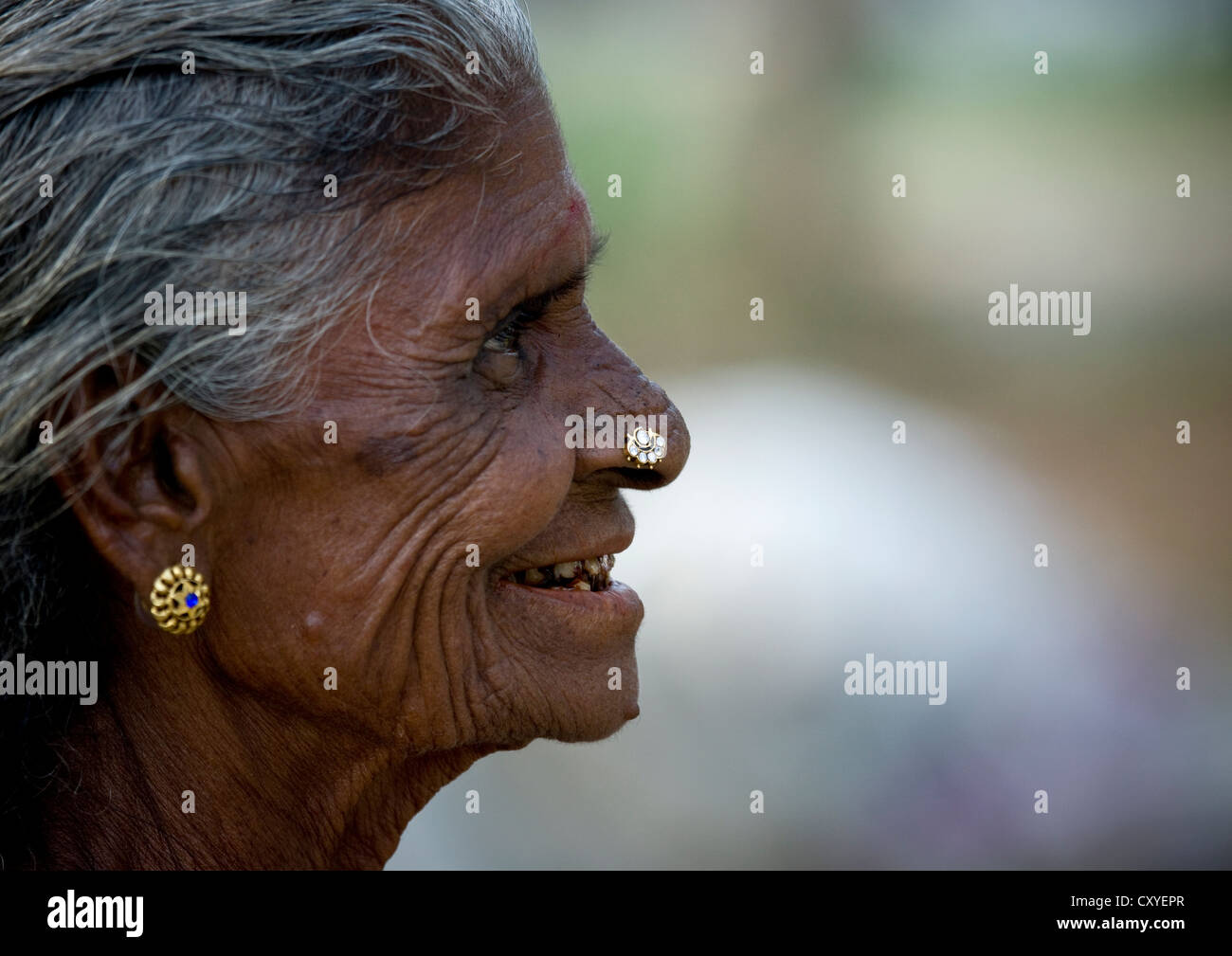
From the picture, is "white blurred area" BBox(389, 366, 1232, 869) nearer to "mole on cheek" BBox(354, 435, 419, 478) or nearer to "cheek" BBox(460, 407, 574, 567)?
"cheek" BBox(460, 407, 574, 567)

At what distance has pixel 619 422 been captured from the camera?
2.26 m

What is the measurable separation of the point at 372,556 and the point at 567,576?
1.41 ft

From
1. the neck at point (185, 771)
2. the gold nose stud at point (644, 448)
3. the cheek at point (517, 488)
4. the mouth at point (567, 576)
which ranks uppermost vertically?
the gold nose stud at point (644, 448)

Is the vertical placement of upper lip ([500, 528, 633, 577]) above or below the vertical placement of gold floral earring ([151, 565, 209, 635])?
above

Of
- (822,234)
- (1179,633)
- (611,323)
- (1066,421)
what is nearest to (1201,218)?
(1066,421)

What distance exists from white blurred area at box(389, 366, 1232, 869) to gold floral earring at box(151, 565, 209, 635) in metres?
3.73

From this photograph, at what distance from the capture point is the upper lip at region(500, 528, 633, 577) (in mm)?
2215

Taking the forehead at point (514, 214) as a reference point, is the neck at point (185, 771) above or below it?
below

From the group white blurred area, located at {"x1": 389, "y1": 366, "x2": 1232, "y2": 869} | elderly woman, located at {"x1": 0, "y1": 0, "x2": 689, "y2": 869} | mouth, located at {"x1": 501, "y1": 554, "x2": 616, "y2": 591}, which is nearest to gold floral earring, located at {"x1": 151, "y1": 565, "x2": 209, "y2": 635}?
elderly woman, located at {"x1": 0, "y1": 0, "x2": 689, "y2": 869}

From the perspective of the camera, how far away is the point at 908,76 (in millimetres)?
8422

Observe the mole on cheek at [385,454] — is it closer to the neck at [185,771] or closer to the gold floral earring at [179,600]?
the gold floral earring at [179,600]

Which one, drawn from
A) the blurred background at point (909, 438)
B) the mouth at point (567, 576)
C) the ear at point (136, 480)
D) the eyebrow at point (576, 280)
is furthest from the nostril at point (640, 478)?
the blurred background at point (909, 438)

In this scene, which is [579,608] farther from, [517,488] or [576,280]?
[576,280]

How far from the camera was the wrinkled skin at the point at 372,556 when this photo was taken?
1975mm
